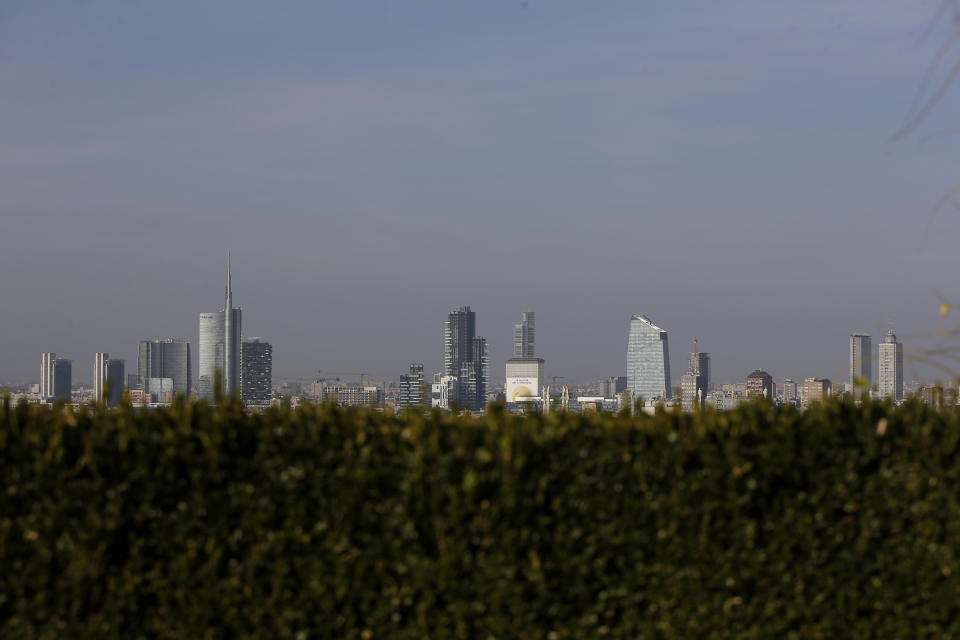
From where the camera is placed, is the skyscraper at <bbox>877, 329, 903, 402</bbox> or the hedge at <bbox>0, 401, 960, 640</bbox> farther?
the skyscraper at <bbox>877, 329, 903, 402</bbox>

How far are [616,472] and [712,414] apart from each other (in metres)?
0.69

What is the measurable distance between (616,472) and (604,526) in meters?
0.29

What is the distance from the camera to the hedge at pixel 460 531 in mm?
4902

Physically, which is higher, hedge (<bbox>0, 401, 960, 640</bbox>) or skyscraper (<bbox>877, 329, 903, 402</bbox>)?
skyscraper (<bbox>877, 329, 903, 402</bbox>)

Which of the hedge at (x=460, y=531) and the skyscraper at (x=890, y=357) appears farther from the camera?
the skyscraper at (x=890, y=357)

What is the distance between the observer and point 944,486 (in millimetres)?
5012

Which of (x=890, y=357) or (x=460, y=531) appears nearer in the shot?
(x=460, y=531)

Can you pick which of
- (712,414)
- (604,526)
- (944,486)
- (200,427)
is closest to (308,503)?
(200,427)

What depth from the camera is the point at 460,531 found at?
4.88m

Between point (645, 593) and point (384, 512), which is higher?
point (384, 512)

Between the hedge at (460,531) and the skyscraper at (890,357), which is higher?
the skyscraper at (890,357)

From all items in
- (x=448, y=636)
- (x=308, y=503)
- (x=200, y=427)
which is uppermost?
(x=200, y=427)

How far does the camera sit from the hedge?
4.90 m

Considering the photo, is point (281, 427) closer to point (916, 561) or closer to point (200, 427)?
point (200, 427)
